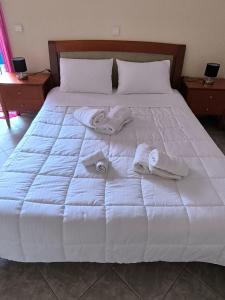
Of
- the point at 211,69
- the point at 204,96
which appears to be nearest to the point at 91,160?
the point at 204,96

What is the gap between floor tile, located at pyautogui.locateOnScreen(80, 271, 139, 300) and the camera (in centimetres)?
125

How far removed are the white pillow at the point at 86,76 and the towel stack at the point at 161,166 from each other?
1320mm

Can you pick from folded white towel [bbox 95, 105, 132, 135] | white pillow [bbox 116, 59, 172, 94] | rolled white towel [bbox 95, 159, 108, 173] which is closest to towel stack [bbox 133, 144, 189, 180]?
rolled white towel [bbox 95, 159, 108, 173]

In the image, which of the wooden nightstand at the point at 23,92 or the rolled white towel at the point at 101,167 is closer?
the rolled white towel at the point at 101,167

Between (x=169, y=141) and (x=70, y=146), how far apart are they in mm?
742

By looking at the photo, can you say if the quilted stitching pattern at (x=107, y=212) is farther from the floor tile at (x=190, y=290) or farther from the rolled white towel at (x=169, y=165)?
the floor tile at (x=190, y=290)

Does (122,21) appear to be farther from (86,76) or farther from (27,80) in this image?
(27,80)

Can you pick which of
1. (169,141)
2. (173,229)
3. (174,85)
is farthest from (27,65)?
(173,229)

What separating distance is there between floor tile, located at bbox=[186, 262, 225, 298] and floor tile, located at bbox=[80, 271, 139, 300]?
1.38ft

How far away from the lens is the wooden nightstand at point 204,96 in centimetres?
257

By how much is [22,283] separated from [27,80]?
6.69ft

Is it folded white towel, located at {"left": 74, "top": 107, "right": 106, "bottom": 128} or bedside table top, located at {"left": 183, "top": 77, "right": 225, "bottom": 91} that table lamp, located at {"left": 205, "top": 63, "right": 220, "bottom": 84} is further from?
folded white towel, located at {"left": 74, "top": 107, "right": 106, "bottom": 128}

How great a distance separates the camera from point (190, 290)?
1.30m

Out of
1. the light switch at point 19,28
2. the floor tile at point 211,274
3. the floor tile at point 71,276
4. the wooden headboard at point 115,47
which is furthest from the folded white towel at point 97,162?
the light switch at point 19,28
